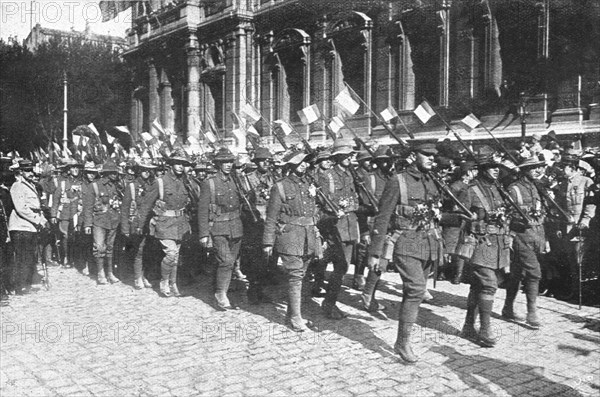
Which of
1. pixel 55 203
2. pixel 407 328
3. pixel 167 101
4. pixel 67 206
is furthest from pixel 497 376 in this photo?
pixel 167 101

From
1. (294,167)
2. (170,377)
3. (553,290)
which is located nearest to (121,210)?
(294,167)

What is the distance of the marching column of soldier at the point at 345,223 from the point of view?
6.48 metres

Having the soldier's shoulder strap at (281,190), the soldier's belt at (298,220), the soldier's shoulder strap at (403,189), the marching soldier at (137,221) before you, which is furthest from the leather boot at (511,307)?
the marching soldier at (137,221)

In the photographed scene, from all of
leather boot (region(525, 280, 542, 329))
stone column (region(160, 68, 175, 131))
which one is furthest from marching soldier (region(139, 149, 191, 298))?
stone column (region(160, 68, 175, 131))

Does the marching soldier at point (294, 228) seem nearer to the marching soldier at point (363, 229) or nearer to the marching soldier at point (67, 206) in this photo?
the marching soldier at point (363, 229)

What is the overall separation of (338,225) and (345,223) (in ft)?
0.33

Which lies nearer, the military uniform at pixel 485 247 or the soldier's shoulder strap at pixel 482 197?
the military uniform at pixel 485 247

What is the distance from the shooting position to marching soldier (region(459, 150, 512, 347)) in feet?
21.7

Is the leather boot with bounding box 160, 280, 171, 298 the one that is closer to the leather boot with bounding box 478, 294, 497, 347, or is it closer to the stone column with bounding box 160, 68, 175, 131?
the leather boot with bounding box 478, 294, 497, 347

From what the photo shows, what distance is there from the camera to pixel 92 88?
36.6m

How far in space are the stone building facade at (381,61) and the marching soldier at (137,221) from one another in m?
7.05

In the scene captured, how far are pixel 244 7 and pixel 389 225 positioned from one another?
19.7 meters

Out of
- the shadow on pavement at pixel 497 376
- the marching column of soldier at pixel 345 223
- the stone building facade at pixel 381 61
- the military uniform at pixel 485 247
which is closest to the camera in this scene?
the shadow on pavement at pixel 497 376

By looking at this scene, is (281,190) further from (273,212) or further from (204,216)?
(204,216)
